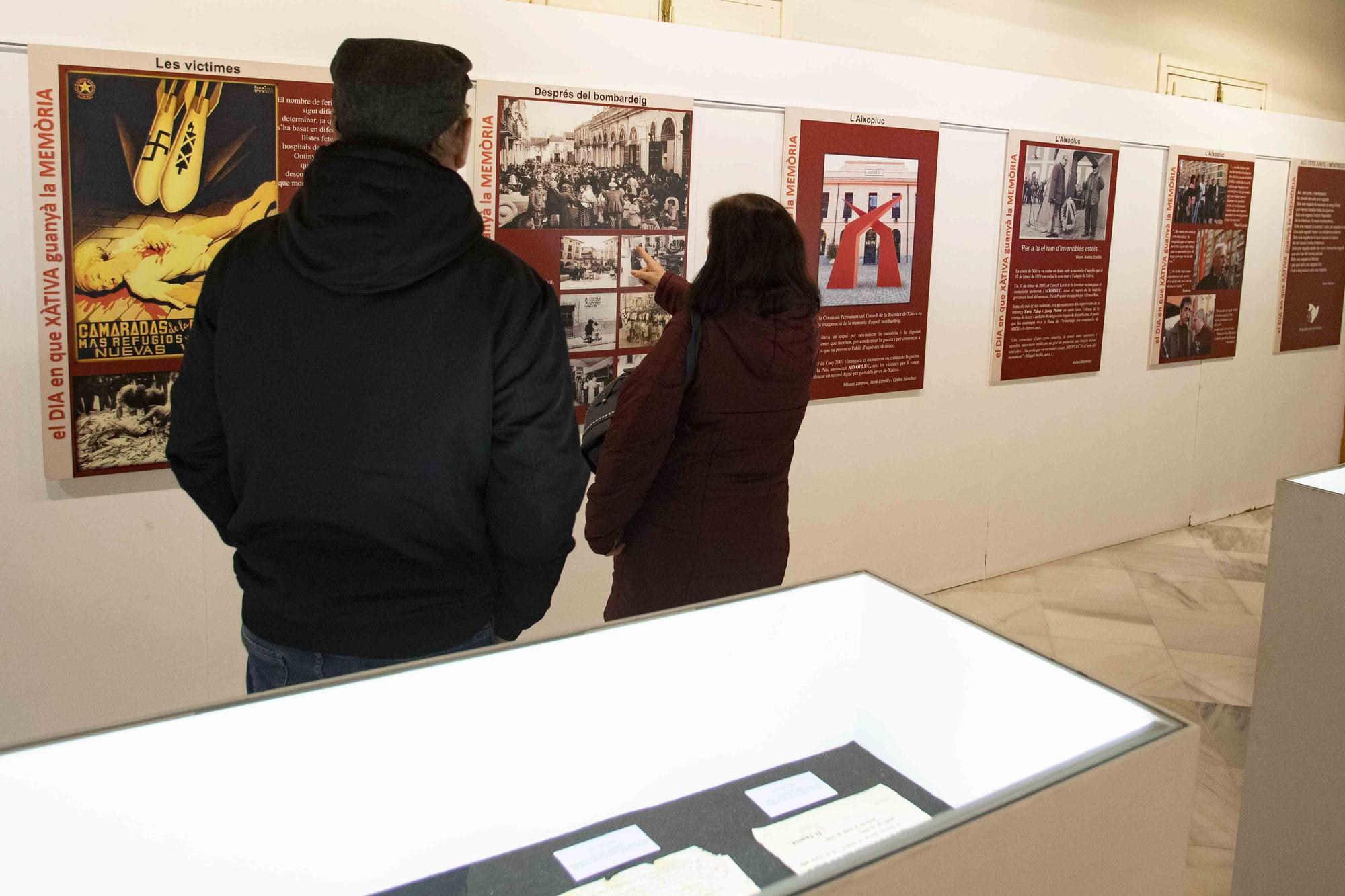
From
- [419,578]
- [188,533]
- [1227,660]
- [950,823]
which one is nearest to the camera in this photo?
[950,823]

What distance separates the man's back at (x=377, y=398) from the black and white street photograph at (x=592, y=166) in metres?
2.07

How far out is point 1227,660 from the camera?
4.73m

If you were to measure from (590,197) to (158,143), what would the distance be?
1.41 m

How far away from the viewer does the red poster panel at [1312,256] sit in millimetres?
6949

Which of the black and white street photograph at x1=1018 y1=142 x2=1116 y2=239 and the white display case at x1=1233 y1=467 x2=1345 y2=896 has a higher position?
the black and white street photograph at x1=1018 y1=142 x2=1116 y2=239

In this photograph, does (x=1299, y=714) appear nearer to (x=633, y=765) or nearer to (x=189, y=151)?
(x=633, y=765)

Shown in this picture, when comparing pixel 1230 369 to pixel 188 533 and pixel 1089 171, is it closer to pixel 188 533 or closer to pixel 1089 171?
pixel 1089 171

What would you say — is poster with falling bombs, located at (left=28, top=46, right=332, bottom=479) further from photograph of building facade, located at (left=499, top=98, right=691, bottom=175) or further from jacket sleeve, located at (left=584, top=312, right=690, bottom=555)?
jacket sleeve, located at (left=584, top=312, right=690, bottom=555)

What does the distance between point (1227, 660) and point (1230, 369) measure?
2.71 meters

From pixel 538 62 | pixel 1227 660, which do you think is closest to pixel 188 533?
pixel 538 62

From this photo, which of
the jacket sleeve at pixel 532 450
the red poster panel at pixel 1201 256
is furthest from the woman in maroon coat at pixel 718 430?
the red poster panel at pixel 1201 256

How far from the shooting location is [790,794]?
1552mm

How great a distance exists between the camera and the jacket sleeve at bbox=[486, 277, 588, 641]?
169cm

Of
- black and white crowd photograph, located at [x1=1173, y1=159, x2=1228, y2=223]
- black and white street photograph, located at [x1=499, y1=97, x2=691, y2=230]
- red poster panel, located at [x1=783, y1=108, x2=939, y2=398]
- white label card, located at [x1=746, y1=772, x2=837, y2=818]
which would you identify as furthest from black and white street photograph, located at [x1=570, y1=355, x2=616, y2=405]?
black and white crowd photograph, located at [x1=1173, y1=159, x2=1228, y2=223]
